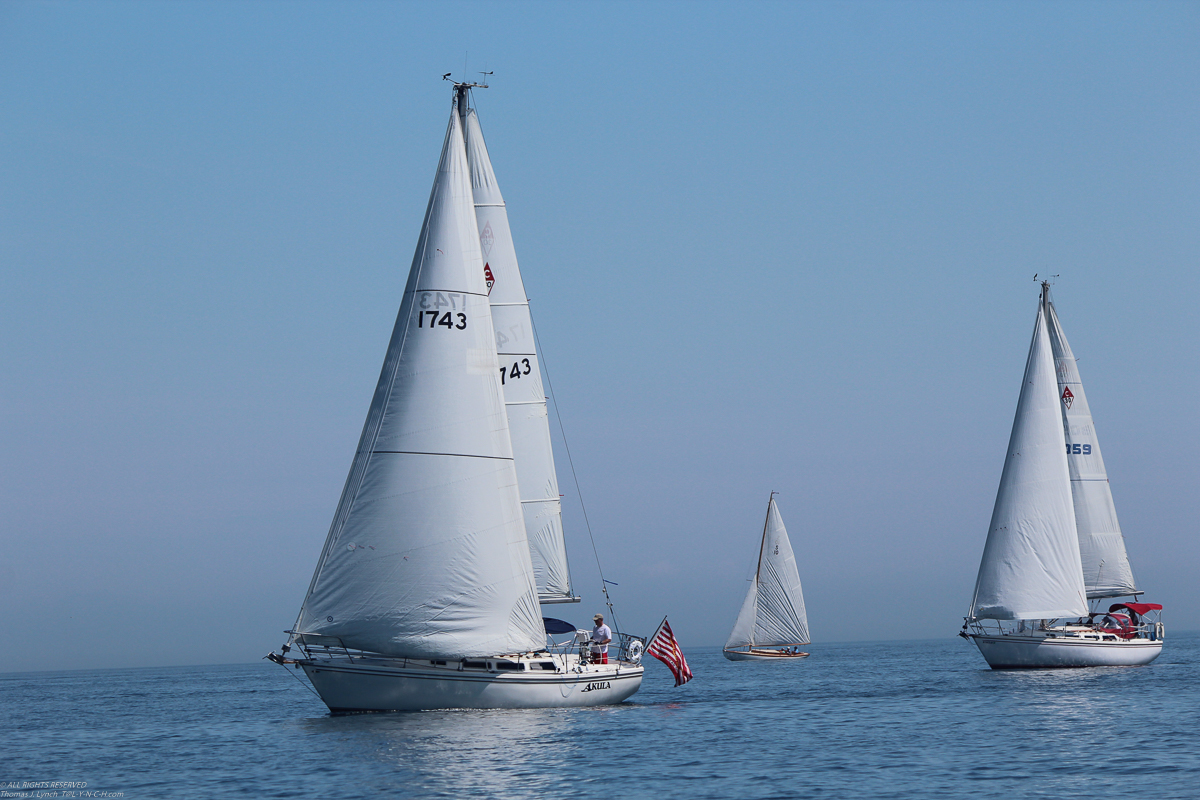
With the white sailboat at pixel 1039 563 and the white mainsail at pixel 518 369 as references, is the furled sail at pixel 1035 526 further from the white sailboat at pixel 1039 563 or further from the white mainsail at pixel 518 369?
the white mainsail at pixel 518 369

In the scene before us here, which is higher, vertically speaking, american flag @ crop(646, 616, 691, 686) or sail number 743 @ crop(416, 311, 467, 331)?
sail number 743 @ crop(416, 311, 467, 331)

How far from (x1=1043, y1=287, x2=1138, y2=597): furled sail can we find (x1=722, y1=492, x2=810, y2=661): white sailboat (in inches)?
793

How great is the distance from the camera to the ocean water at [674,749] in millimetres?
21969

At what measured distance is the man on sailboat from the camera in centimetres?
3409

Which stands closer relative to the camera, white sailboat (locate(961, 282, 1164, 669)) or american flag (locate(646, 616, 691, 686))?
american flag (locate(646, 616, 691, 686))

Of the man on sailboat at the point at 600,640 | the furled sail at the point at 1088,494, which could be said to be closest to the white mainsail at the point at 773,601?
the furled sail at the point at 1088,494

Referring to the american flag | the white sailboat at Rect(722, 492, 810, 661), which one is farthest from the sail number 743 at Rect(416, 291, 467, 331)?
the white sailboat at Rect(722, 492, 810, 661)

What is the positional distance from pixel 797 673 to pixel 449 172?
129ft

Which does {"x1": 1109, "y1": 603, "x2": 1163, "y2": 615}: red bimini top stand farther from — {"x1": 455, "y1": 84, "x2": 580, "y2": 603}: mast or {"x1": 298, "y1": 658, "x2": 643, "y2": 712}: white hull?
{"x1": 298, "y1": 658, "x2": 643, "y2": 712}: white hull

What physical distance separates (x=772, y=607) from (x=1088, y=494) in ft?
75.4

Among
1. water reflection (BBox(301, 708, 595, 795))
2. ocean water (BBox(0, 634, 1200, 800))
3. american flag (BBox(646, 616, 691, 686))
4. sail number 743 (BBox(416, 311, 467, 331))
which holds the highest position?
sail number 743 (BBox(416, 311, 467, 331))

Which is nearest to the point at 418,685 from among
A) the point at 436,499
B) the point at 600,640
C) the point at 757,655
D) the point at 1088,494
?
the point at 436,499

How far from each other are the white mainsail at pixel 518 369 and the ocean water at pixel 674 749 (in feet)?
18.4

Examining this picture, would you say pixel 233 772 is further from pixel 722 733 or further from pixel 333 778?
pixel 722 733
